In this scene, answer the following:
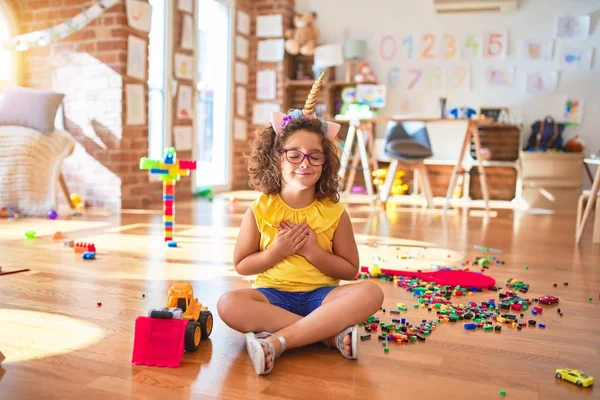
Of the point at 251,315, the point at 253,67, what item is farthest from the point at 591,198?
the point at 253,67

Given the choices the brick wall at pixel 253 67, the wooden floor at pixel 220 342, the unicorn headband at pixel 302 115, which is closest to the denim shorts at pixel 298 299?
the wooden floor at pixel 220 342

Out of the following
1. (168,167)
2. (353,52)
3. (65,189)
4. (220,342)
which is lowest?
(220,342)

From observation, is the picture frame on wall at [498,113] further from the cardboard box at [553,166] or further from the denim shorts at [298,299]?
the denim shorts at [298,299]

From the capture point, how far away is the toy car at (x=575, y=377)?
48.6 inches

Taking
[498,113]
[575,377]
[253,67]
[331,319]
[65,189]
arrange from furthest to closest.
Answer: [253,67] < [498,113] < [65,189] < [331,319] < [575,377]

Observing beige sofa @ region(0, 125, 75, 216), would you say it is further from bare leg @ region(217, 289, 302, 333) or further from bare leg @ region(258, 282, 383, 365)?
bare leg @ region(258, 282, 383, 365)

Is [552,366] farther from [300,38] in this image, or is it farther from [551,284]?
[300,38]

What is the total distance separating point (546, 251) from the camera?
9.75 feet

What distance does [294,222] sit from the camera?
5.12ft

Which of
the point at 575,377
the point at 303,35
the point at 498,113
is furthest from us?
the point at 303,35

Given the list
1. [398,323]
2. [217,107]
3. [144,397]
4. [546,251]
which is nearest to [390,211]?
[546,251]

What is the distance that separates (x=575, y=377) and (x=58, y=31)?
4.00m

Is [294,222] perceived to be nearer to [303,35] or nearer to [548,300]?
[548,300]

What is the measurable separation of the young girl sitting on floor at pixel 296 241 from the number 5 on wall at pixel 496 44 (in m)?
5.01
